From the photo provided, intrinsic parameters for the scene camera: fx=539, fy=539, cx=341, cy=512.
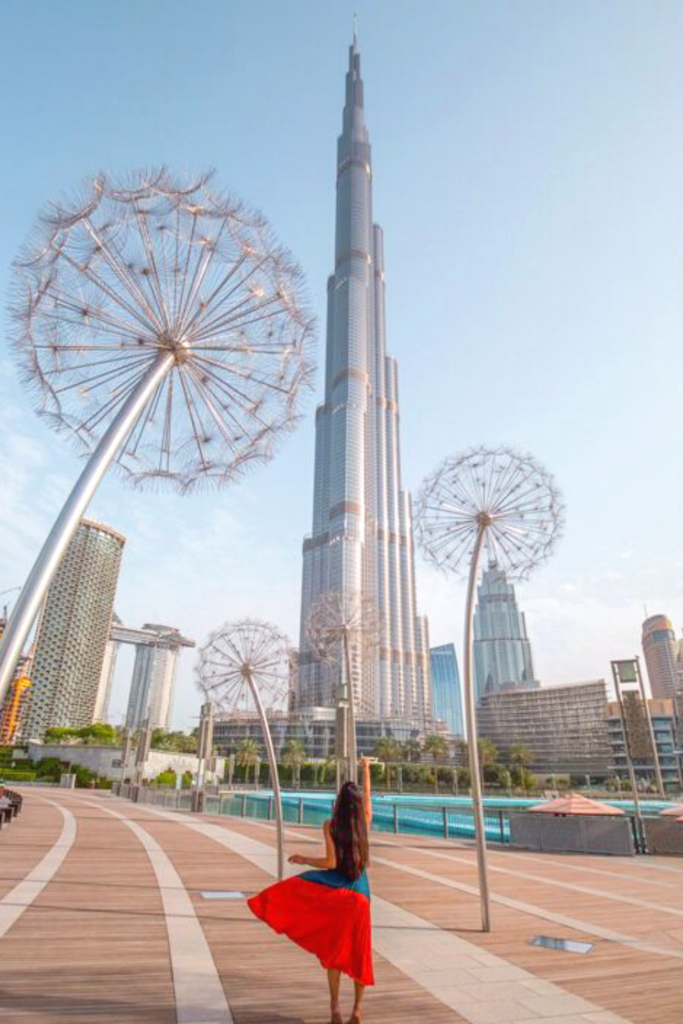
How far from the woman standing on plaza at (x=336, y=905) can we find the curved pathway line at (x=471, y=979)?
1.23m

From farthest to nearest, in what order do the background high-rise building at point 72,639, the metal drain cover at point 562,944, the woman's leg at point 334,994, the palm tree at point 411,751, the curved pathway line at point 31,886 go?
1. the background high-rise building at point 72,639
2. the palm tree at point 411,751
3. the curved pathway line at point 31,886
4. the metal drain cover at point 562,944
5. the woman's leg at point 334,994

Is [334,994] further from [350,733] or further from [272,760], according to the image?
[350,733]

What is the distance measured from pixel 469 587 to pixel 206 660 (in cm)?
850

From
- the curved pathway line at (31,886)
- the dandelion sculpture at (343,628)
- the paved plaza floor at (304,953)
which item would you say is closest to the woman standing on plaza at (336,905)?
the paved plaza floor at (304,953)

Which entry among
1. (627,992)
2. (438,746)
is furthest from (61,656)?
(627,992)

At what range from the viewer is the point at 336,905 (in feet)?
15.3

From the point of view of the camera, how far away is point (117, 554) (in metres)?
180

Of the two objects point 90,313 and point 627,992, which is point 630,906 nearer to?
point 627,992

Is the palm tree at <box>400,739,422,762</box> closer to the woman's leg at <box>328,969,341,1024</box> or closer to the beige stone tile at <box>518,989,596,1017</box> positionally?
the beige stone tile at <box>518,989,596,1017</box>

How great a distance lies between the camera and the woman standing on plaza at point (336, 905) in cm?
451

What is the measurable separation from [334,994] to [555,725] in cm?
19118

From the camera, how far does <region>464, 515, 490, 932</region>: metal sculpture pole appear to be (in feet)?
26.1

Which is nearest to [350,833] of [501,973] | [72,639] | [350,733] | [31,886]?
[501,973]

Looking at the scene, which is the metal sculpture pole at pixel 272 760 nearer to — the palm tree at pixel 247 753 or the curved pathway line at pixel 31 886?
the curved pathway line at pixel 31 886
